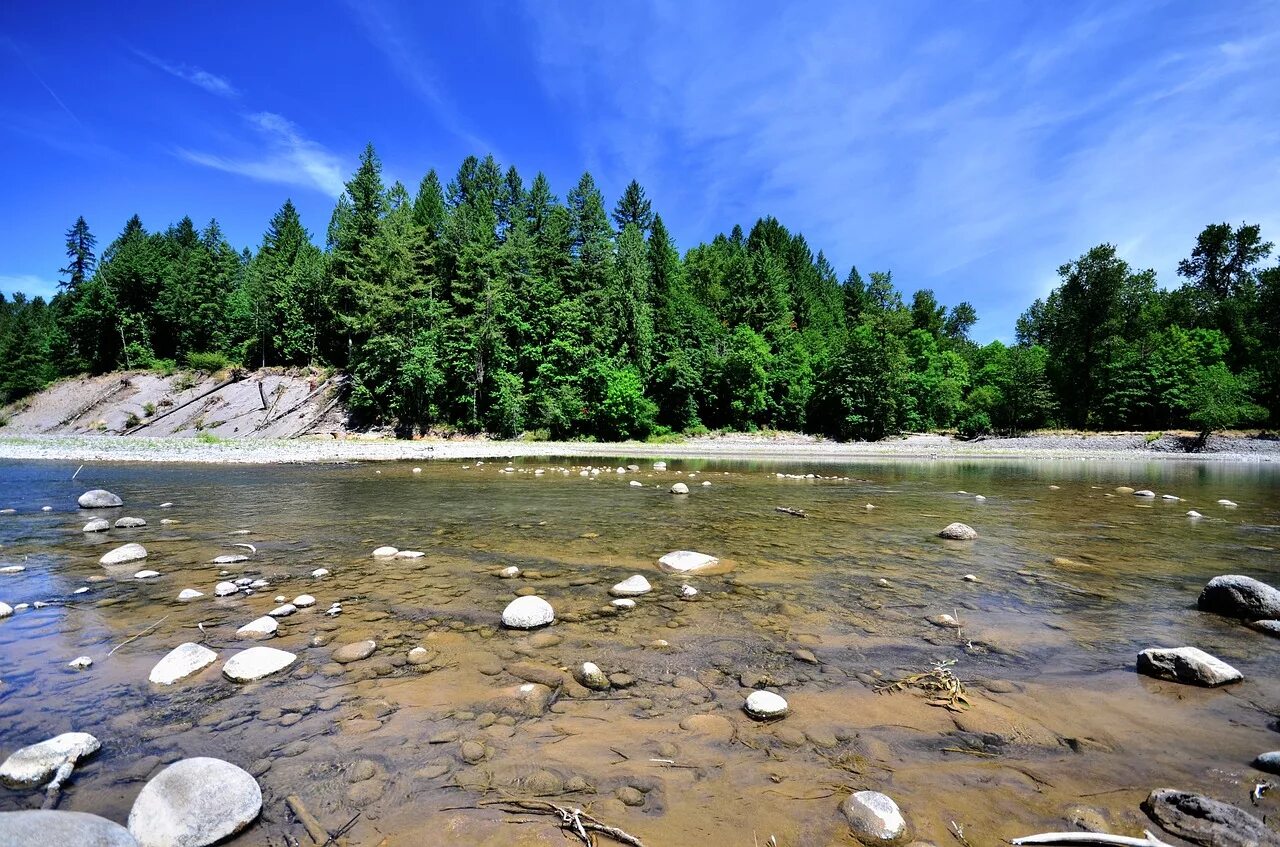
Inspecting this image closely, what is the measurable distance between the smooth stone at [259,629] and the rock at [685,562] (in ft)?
14.3

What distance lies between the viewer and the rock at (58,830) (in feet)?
5.88

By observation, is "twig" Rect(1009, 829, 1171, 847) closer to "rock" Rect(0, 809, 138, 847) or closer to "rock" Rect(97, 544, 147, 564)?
"rock" Rect(0, 809, 138, 847)

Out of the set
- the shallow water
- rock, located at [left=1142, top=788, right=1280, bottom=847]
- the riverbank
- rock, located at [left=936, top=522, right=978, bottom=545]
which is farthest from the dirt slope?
rock, located at [left=1142, top=788, right=1280, bottom=847]

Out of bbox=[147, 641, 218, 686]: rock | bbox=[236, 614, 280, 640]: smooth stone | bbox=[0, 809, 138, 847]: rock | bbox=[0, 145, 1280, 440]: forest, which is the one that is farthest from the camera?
bbox=[0, 145, 1280, 440]: forest

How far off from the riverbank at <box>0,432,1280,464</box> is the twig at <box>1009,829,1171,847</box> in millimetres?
28669

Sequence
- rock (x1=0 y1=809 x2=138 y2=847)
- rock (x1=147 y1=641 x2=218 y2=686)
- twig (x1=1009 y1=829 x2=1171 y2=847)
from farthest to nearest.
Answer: rock (x1=147 y1=641 x2=218 y2=686), twig (x1=1009 y1=829 x2=1171 y2=847), rock (x1=0 y1=809 x2=138 y2=847)

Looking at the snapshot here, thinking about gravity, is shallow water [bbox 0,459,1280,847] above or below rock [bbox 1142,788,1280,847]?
below

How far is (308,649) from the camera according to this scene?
4328 millimetres

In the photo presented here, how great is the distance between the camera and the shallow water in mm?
2578

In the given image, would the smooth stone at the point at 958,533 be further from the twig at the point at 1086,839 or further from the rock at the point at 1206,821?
the twig at the point at 1086,839

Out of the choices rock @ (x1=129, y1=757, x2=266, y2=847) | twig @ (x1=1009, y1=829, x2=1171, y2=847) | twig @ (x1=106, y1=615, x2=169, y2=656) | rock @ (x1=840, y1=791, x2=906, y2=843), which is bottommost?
twig @ (x1=106, y1=615, x2=169, y2=656)

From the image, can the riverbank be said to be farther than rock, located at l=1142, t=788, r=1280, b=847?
Yes

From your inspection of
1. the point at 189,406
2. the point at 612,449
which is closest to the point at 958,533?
the point at 612,449

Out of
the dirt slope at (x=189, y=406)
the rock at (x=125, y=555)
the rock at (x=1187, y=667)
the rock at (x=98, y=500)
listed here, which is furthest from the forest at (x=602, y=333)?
the rock at (x=1187, y=667)
